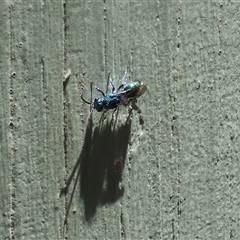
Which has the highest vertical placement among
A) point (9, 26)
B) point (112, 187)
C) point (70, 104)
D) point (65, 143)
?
point (9, 26)

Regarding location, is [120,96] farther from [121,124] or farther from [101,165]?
[101,165]

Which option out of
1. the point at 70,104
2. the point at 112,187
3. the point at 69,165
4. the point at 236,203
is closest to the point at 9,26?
the point at 70,104

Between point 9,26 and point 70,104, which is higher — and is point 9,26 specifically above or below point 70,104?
above

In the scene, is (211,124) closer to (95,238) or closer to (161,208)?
(161,208)

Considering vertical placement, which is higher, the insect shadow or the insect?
the insect

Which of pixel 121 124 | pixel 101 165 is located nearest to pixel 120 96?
pixel 121 124
